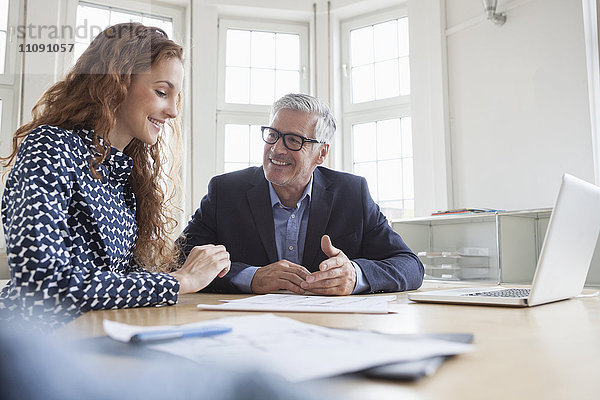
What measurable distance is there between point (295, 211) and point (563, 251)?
106 cm

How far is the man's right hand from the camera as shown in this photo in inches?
55.6

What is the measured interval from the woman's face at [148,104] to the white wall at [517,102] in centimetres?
257

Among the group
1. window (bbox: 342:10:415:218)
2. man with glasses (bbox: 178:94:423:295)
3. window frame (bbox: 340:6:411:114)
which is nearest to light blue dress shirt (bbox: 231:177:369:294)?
man with glasses (bbox: 178:94:423:295)

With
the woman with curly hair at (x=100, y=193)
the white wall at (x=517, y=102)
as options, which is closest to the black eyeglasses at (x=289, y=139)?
the woman with curly hair at (x=100, y=193)

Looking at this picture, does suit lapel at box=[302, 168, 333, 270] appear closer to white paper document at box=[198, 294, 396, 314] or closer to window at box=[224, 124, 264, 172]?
white paper document at box=[198, 294, 396, 314]

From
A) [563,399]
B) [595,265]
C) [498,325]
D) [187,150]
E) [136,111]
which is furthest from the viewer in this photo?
[187,150]

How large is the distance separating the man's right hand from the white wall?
2374 mm

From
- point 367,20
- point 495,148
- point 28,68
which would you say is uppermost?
point 367,20

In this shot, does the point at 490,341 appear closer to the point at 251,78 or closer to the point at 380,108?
the point at 380,108

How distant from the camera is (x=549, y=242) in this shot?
3.21 ft

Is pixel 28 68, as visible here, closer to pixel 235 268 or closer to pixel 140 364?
pixel 235 268

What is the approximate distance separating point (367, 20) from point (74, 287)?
3892 millimetres

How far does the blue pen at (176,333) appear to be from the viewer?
0.51m

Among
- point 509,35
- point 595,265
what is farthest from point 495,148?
point 595,265
